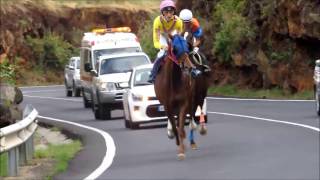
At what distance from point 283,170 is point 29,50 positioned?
210ft

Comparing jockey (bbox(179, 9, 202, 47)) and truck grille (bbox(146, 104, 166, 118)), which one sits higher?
jockey (bbox(179, 9, 202, 47))

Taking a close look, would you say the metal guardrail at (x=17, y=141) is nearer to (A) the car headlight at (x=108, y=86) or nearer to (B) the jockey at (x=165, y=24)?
(B) the jockey at (x=165, y=24)

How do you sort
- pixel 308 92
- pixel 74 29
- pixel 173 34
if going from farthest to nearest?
pixel 74 29
pixel 308 92
pixel 173 34

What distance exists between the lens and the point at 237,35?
146ft

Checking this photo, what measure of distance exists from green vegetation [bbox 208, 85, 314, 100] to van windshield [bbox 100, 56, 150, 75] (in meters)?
8.75

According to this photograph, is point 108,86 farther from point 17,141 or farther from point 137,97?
point 17,141

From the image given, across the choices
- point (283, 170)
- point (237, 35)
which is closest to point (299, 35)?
point (237, 35)

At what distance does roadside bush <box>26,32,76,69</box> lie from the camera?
250 feet

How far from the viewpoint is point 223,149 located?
58.4 ft

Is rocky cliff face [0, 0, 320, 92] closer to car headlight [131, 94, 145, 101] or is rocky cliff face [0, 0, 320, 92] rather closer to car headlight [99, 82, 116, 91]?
car headlight [99, 82, 116, 91]

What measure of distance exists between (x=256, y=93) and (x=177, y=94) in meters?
28.9

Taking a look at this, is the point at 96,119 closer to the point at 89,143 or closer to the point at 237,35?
the point at 89,143

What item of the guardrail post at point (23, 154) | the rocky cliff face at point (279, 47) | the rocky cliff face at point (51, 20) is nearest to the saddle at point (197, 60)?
the guardrail post at point (23, 154)

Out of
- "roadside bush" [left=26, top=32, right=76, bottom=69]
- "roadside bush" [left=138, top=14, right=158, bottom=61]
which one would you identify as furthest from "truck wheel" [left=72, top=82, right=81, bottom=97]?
"roadside bush" [left=26, top=32, right=76, bottom=69]
